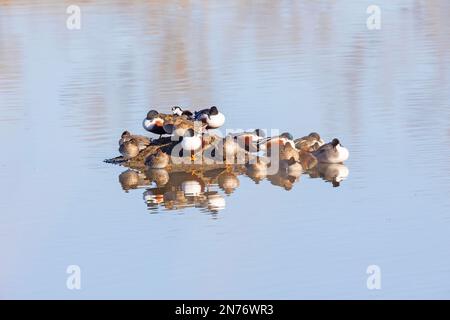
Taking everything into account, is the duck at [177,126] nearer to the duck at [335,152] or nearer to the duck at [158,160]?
the duck at [158,160]

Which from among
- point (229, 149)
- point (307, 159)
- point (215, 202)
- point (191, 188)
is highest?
point (229, 149)

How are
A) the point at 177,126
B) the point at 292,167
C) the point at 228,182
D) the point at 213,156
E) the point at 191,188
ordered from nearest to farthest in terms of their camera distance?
the point at 191,188 → the point at 228,182 → the point at 292,167 → the point at 213,156 → the point at 177,126

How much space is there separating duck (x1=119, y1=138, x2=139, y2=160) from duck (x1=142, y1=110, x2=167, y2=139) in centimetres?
40

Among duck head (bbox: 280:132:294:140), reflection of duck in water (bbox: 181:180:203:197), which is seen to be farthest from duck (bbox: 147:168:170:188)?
duck head (bbox: 280:132:294:140)

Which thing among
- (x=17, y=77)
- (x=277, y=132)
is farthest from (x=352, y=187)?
(x=17, y=77)

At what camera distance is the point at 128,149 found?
55.0 ft

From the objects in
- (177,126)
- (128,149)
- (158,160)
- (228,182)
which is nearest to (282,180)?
(228,182)

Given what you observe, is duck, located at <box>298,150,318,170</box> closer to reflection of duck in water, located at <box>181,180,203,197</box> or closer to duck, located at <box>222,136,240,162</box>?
duck, located at <box>222,136,240,162</box>

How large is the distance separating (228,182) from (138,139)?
5.74 ft

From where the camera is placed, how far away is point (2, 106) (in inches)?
793

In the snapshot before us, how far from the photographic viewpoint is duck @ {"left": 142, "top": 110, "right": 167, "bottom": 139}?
17109 millimetres

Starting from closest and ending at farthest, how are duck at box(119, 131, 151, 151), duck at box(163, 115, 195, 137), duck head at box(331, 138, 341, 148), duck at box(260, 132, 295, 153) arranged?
duck head at box(331, 138, 341, 148) → duck at box(260, 132, 295, 153) → duck at box(163, 115, 195, 137) → duck at box(119, 131, 151, 151)

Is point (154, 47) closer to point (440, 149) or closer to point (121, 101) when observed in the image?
point (121, 101)

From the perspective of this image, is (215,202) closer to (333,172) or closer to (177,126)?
(333,172)
